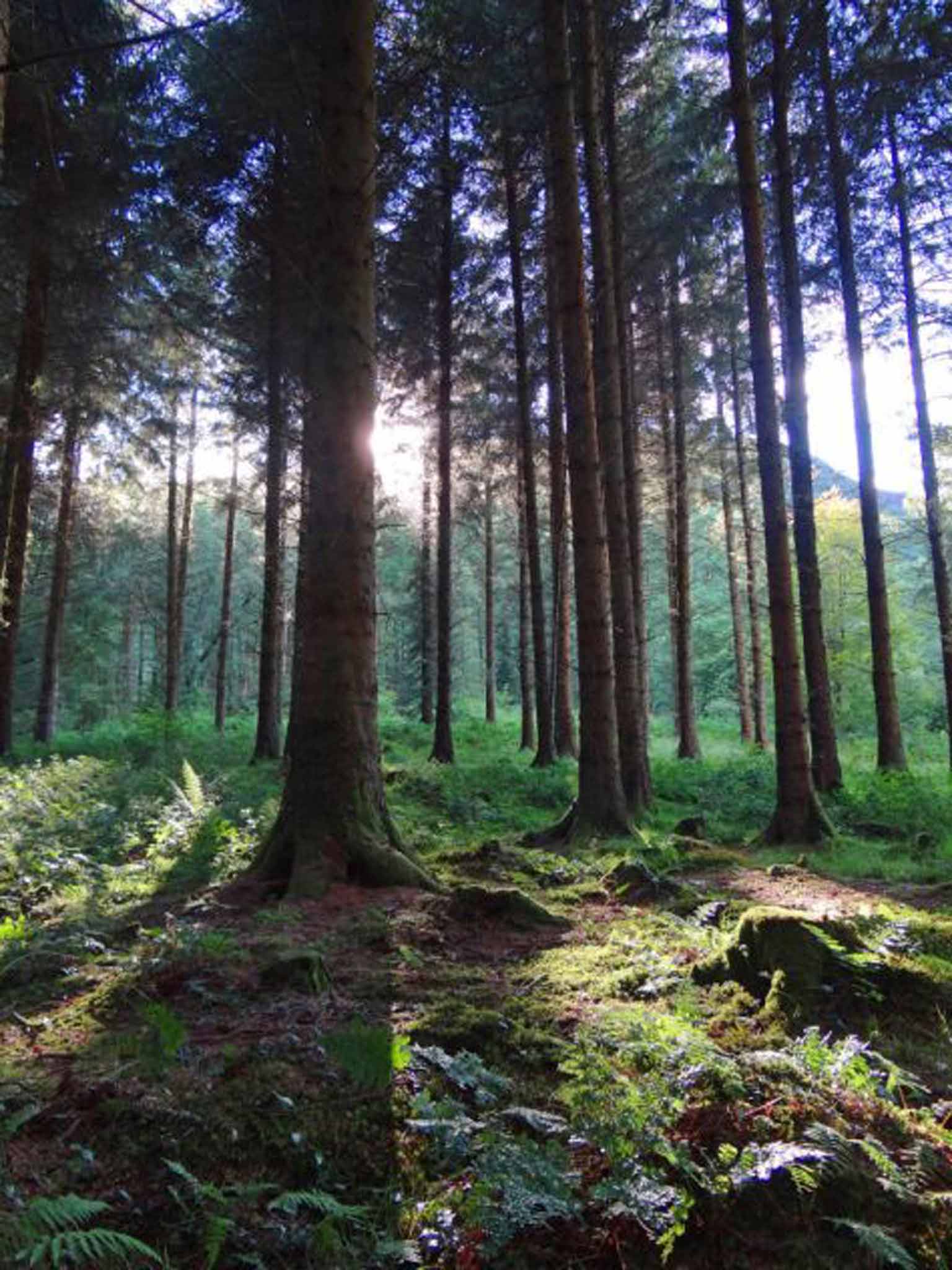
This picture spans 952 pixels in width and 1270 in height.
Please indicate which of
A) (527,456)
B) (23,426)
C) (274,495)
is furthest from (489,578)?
(23,426)

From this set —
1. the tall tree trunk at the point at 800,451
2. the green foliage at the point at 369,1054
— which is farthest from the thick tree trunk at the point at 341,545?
the tall tree trunk at the point at 800,451

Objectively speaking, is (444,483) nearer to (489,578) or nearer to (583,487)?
(583,487)

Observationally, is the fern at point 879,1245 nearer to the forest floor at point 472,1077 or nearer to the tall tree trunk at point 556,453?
the forest floor at point 472,1077

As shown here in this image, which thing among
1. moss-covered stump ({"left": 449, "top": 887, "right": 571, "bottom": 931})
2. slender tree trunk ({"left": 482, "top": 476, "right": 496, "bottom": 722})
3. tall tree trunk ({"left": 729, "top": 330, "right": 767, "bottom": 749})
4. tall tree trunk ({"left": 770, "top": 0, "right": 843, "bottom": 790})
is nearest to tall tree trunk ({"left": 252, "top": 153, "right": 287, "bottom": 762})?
slender tree trunk ({"left": 482, "top": 476, "right": 496, "bottom": 722})

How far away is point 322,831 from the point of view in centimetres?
543

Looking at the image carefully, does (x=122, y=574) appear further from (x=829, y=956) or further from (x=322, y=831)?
(x=829, y=956)

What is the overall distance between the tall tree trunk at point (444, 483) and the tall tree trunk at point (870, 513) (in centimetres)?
723

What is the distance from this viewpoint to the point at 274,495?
49.0 ft

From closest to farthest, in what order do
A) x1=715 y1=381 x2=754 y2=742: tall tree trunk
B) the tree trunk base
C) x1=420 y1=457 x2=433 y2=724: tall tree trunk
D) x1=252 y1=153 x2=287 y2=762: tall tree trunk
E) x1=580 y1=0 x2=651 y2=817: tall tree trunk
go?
the tree trunk base, x1=580 y1=0 x2=651 y2=817: tall tree trunk, x1=252 y1=153 x2=287 y2=762: tall tree trunk, x1=715 y1=381 x2=754 y2=742: tall tree trunk, x1=420 y1=457 x2=433 y2=724: tall tree trunk

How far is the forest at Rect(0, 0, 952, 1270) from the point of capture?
7.25 ft

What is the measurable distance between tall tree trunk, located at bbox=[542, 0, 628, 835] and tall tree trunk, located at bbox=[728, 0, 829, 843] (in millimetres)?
2067

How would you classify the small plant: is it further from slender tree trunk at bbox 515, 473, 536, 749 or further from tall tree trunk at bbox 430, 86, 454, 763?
slender tree trunk at bbox 515, 473, 536, 749

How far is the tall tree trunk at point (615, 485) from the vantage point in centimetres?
1062

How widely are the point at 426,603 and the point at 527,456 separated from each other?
9.48 meters
